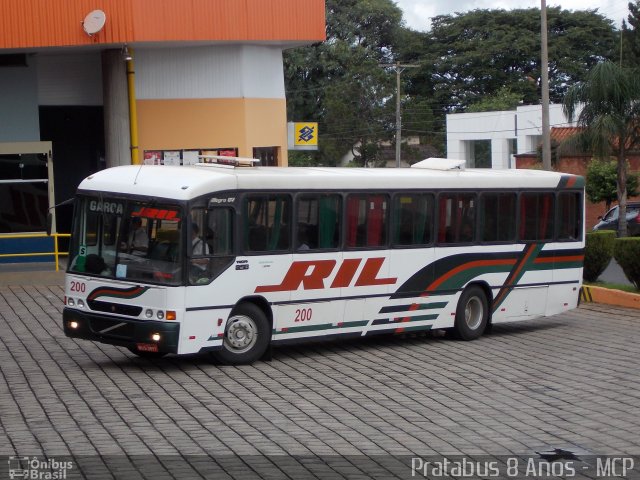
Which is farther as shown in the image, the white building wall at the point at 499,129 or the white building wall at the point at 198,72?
the white building wall at the point at 499,129

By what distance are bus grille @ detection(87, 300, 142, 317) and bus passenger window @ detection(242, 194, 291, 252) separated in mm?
1635

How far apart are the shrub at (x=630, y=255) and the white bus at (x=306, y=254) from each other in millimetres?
3299

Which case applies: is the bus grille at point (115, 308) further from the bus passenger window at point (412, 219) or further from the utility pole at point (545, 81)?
the utility pole at point (545, 81)

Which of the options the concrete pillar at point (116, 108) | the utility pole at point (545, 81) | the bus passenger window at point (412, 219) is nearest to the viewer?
the bus passenger window at point (412, 219)

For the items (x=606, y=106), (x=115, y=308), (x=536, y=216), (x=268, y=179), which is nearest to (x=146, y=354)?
(x=115, y=308)

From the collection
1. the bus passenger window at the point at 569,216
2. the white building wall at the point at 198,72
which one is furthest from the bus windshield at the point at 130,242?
the white building wall at the point at 198,72

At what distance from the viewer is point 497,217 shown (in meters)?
17.1

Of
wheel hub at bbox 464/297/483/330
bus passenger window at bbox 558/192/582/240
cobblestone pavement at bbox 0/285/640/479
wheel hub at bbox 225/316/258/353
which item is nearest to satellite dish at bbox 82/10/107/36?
cobblestone pavement at bbox 0/285/640/479

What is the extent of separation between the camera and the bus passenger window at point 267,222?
546 inches

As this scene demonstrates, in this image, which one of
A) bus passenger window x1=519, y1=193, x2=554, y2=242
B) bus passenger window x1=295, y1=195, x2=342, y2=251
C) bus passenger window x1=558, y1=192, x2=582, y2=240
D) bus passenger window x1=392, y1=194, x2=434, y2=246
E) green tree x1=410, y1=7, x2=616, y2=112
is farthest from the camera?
green tree x1=410, y1=7, x2=616, y2=112

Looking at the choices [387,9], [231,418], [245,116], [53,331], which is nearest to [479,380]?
[231,418]

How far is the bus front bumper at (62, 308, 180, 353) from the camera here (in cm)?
1288

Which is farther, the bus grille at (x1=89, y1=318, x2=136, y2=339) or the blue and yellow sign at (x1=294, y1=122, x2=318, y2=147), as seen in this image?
the blue and yellow sign at (x1=294, y1=122, x2=318, y2=147)

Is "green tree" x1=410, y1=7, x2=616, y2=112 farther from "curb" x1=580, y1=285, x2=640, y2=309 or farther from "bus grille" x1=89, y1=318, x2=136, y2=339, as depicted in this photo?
"bus grille" x1=89, y1=318, x2=136, y2=339
